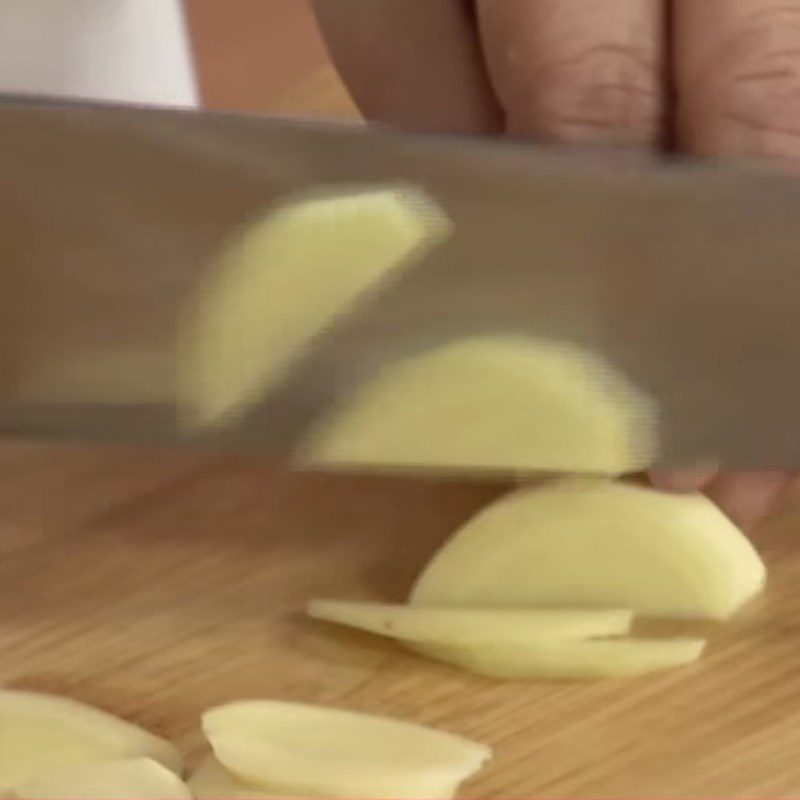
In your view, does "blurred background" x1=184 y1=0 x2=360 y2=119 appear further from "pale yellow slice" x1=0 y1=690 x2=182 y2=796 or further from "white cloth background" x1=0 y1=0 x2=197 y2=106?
"pale yellow slice" x1=0 y1=690 x2=182 y2=796

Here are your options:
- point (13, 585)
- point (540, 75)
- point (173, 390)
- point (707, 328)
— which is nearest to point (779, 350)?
point (707, 328)

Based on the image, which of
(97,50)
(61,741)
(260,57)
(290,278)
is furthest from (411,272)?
(260,57)

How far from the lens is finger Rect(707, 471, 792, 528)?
78 cm

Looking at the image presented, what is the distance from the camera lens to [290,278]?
74cm

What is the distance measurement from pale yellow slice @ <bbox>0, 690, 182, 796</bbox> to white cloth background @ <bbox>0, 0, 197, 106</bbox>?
0.42 m

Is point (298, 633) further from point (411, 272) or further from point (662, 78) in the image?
point (662, 78)

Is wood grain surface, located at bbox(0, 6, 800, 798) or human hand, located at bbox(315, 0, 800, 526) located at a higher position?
human hand, located at bbox(315, 0, 800, 526)

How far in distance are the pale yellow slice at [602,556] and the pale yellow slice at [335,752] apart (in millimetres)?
84

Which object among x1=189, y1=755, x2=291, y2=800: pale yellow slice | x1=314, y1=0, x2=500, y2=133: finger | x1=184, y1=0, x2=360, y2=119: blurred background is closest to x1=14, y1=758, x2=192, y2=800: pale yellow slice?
x1=189, y1=755, x2=291, y2=800: pale yellow slice

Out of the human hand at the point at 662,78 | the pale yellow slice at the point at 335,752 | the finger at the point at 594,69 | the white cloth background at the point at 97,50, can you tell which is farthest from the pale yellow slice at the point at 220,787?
the white cloth background at the point at 97,50

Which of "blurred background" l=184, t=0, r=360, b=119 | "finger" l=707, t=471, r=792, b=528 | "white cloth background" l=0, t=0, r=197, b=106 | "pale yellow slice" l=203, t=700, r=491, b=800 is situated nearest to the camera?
"pale yellow slice" l=203, t=700, r=491, b=800

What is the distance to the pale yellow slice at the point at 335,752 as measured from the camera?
2.19ft

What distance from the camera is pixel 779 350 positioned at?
0.75m

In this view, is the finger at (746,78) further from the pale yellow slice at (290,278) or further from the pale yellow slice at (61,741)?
the pale yellow slice at (61,741)
